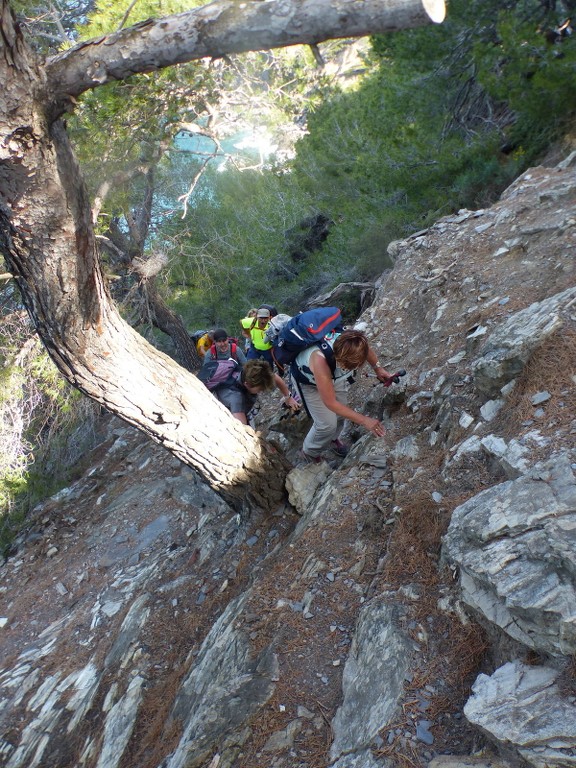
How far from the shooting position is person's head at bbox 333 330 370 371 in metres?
3.74

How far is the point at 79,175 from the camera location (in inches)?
105

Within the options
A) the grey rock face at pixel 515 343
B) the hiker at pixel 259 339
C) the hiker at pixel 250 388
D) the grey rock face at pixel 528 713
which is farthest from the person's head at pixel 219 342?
the grey rock face at pixel 528 713

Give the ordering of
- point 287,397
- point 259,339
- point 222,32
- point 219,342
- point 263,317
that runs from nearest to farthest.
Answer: point 222,32 → point 287,397 → point 219,342 → point 259,339 → point 263,317

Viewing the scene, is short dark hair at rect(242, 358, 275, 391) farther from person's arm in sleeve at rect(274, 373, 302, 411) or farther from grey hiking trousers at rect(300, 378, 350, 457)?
grey hiking trousers at rect(300, 378, 350, 457)

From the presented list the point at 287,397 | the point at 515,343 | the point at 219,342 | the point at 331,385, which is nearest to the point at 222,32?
the point at 331,385

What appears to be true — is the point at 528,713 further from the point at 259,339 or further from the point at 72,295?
the point at 259,339

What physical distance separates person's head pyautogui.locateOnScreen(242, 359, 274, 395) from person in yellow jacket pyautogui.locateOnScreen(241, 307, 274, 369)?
1224 mm

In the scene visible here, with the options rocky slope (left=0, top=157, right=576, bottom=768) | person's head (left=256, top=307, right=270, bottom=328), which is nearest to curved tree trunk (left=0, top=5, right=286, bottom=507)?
rocky slope (left=0, top=157, right=576, bottom=768)

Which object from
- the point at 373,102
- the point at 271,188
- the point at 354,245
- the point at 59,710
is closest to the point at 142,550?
the point at 59,710

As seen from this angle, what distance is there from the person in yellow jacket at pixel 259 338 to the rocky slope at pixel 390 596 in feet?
2.69

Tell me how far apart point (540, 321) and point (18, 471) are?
A: 6675 mm

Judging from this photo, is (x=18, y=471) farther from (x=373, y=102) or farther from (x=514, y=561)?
(x=373, y=102)

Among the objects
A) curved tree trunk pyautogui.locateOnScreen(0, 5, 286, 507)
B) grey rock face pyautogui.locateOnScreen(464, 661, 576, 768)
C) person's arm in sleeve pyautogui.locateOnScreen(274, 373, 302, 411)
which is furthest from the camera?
person's arm in sleeve pyautogui.locateOnScreen(274, 373, 302, 411)

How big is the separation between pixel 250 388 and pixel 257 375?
0.15 metres
